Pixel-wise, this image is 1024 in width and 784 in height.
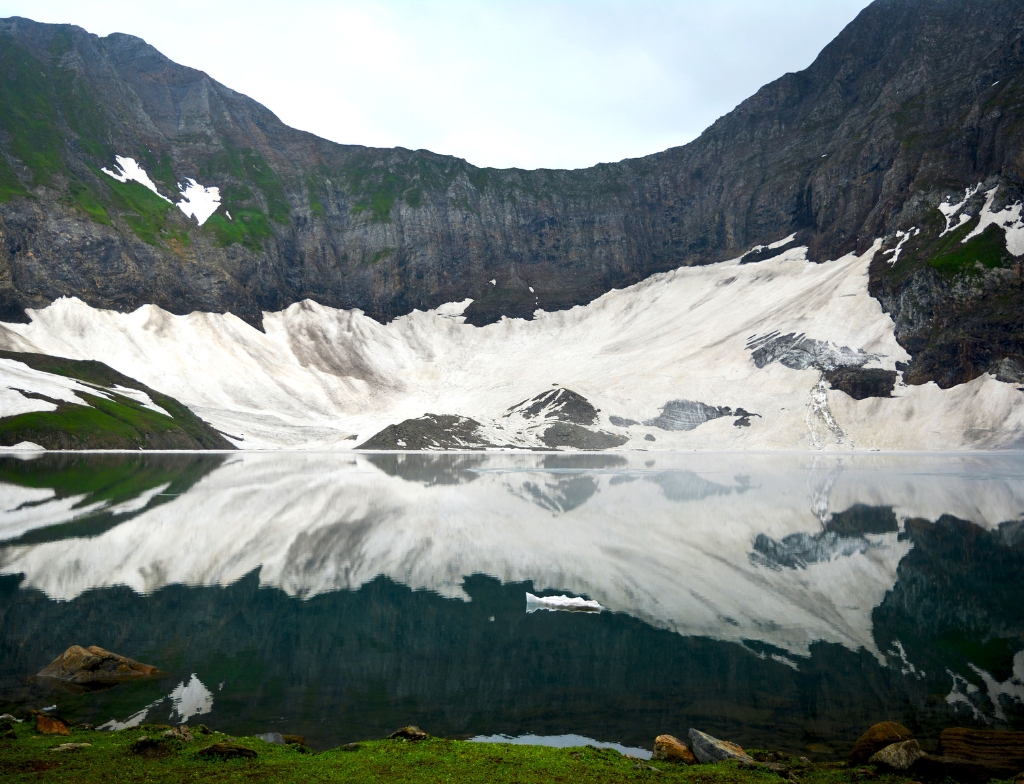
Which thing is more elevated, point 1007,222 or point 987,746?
point 1007,222

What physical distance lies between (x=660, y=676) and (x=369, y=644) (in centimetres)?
728

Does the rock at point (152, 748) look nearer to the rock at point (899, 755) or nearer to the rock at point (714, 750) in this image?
the rock at point (714, 750)

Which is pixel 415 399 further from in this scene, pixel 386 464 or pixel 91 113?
pixel 91 113

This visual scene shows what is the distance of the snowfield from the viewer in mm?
122812

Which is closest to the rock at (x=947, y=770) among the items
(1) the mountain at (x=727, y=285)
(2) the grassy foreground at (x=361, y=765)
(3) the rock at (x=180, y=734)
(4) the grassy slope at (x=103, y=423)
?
(2) the grassy foreground at (x=361, y=765)

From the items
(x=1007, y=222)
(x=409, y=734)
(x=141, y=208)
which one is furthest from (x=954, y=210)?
(x=141, y=208)

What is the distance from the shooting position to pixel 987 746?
460 inches

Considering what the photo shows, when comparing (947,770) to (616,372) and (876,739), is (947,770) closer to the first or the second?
(876,739)

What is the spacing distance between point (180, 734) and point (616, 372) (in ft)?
496

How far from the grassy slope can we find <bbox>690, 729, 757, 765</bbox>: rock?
96479 mm

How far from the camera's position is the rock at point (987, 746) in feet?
37.0

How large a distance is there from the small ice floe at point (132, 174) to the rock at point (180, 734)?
672 ft

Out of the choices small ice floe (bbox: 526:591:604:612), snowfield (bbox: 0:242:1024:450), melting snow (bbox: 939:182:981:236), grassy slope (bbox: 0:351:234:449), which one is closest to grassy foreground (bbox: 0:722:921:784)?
small ice floe (bbox: 526:591:604:612)

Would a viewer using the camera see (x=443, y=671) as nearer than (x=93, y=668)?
No
